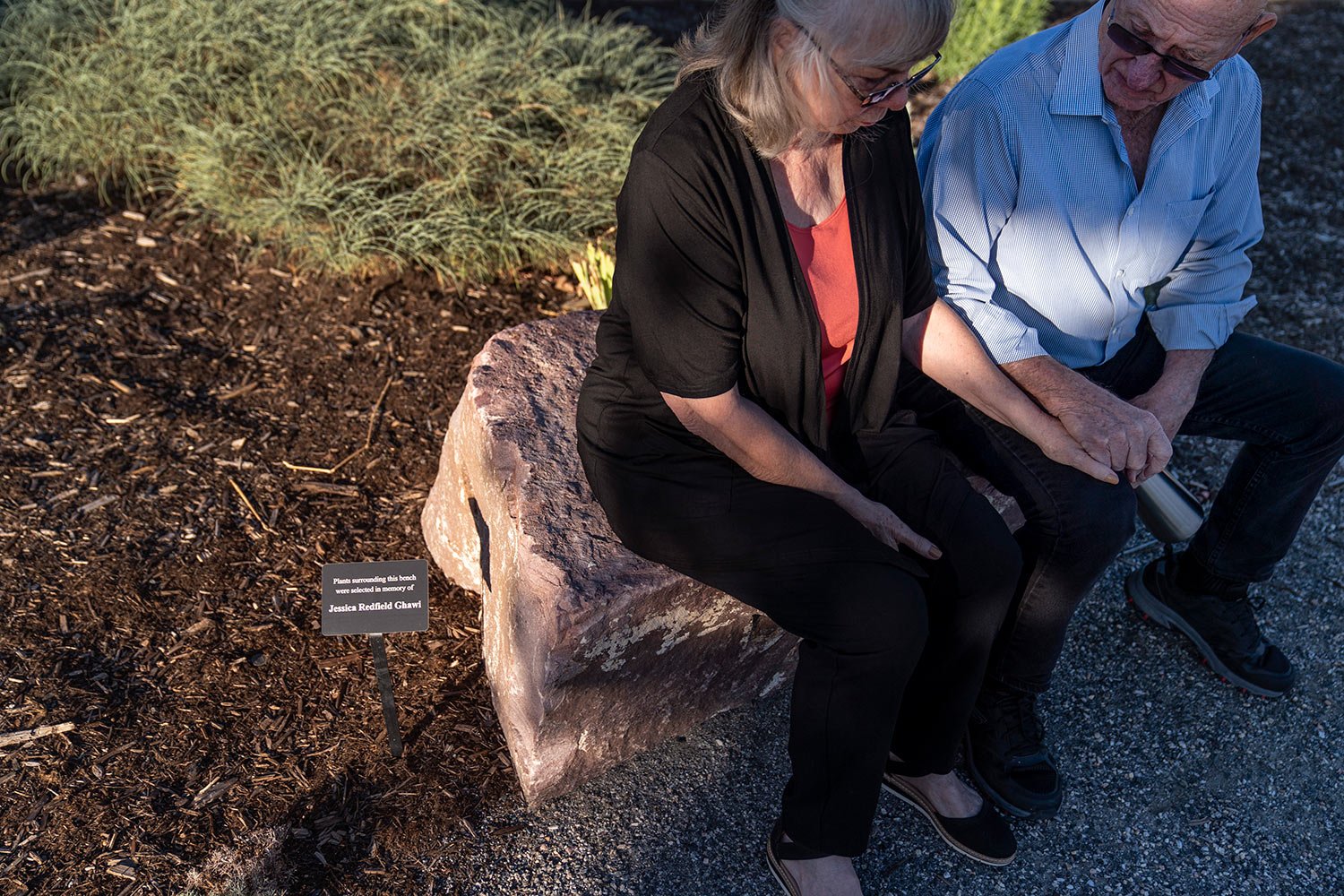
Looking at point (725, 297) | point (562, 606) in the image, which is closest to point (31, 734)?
point (562, 606)

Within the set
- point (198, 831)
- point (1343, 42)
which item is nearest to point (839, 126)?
point (198, 831)

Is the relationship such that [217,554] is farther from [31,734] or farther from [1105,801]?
[1105,801]

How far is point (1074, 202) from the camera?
2.36m

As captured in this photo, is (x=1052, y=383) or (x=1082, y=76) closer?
(x=1082, y=76)

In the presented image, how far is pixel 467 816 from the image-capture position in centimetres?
232

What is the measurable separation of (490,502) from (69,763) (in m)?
1.05

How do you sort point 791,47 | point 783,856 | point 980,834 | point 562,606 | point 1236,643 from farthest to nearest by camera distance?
point 1236,643
point 980,834
point 783,856
point 562,606
point 791,47

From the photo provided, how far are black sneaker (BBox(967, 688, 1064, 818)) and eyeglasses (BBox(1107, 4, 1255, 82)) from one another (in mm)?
1362

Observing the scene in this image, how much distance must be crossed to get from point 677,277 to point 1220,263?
1445mm

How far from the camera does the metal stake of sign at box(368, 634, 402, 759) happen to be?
2.24m

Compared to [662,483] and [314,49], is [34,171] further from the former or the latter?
[662,483]

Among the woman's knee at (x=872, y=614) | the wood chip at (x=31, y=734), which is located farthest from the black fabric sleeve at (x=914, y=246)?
the wood chip at (x=31, y=734)

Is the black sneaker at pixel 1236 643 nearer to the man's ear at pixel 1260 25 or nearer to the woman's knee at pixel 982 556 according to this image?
the woman's knee at pixel 982 556

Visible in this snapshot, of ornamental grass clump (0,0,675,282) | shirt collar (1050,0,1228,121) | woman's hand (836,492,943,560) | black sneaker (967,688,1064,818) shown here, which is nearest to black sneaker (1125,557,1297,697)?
black sneaker (967,688,1064,818)
